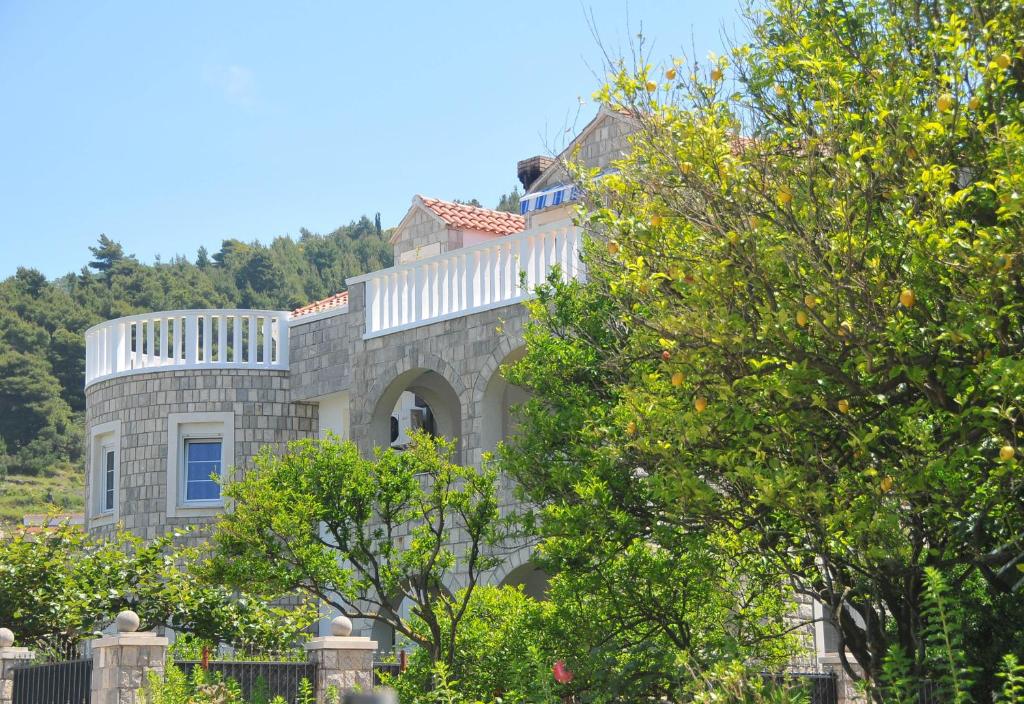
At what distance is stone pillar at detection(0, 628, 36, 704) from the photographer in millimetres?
17281

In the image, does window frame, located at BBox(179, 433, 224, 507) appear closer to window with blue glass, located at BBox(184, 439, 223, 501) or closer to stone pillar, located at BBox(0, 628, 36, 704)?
window with blue glass, located at BBox(184, 439, 223, 501)

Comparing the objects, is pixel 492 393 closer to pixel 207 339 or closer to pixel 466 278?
pixel 466 278

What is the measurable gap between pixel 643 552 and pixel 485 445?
413 inches

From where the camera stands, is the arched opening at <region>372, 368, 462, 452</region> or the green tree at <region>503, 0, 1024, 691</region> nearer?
the green tree at <region>503, 0, 1024, 691</region>

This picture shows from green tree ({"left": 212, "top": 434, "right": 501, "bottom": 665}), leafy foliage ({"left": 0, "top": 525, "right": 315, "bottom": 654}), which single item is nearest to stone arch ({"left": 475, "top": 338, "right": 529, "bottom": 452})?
leafy foliage ({"left": 0, "top": 525, "right": 315, "bottom": 654})

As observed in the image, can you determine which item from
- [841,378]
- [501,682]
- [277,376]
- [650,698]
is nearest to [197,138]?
[277,376]

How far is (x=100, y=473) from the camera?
29.0 meters

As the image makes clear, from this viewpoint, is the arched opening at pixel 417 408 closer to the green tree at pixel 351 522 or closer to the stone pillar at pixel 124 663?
the green tree at pixel 351 522

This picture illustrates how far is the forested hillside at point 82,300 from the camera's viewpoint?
79062 millimetres

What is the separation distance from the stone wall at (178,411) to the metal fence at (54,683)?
10309mm

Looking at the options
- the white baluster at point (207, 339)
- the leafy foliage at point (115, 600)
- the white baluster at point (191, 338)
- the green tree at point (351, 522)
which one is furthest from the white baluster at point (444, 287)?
the green tree at point (351, 522)

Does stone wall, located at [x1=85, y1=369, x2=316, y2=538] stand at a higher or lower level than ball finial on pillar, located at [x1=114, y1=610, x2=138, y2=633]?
higher

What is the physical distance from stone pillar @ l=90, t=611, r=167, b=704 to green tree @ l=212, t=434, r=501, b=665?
4.21ft

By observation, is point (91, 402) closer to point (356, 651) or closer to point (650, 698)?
point (356, 651)
